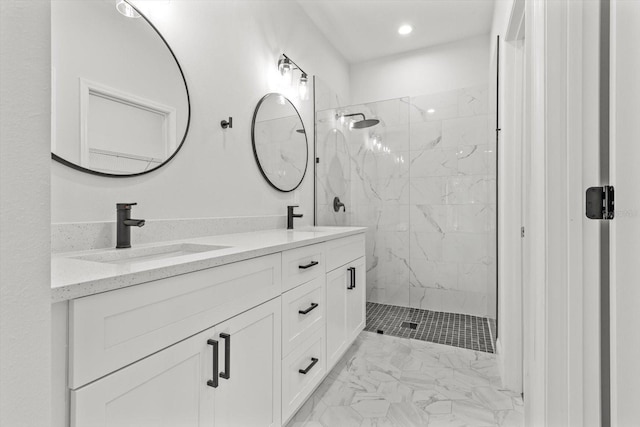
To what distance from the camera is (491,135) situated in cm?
269

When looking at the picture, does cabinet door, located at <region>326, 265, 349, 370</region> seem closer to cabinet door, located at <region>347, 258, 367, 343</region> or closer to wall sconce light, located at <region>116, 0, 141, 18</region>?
cabinet door, located at <region>347, 258, 367, 343</region>

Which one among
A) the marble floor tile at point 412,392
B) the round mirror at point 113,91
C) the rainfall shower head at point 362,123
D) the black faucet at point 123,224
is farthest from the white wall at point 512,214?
the black faucet at point 123,224

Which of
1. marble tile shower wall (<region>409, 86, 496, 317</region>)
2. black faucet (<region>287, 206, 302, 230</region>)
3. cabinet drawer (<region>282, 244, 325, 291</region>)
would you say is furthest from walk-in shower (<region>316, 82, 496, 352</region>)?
cabinet drawer (<region>282, 244, 325, 291</region>)

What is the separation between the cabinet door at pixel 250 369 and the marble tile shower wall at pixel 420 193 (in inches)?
65.0

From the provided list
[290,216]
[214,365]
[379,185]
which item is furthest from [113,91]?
[379,185]

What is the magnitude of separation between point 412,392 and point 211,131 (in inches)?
70.1

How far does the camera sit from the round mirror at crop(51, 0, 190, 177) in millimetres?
1123

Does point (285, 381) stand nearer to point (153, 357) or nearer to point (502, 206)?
point (153, 357)

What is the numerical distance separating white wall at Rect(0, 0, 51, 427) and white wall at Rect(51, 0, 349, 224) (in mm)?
886

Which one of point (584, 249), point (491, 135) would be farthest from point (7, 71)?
point (491, 135)

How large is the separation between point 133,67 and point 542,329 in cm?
173

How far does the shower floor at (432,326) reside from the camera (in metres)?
2.45

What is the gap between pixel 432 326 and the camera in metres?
2.73

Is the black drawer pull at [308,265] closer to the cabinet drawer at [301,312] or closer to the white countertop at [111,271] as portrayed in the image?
the cabinet drawer at [301,312]
